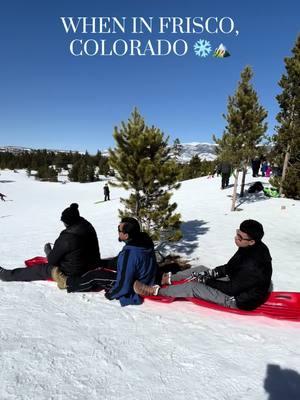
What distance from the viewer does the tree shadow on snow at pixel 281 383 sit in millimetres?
3680

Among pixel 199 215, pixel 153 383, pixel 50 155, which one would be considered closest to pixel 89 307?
pixel 153 383

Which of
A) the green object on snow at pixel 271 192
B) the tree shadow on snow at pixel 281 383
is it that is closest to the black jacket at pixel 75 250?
the tree shadow on snow at pixel 281 383

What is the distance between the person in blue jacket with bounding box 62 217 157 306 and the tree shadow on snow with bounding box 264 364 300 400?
255 centimetres

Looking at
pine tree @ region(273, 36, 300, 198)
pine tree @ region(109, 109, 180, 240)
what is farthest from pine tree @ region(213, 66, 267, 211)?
pine tree @ region(109, 109, 180, 240)

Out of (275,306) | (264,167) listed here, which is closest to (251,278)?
(275,306)

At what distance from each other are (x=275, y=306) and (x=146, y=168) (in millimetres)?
5918

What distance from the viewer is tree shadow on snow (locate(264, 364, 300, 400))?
3680 mm

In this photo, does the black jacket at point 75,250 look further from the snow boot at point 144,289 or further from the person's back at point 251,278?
the person's back at point 251,278

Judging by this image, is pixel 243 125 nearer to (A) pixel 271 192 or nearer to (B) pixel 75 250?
(A) pixel 271 192

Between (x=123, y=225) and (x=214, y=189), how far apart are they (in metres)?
24.9

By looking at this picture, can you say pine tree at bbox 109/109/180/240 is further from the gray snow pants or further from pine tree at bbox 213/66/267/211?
pine tree at bbox 213/66/267/211

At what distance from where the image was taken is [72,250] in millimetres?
6246

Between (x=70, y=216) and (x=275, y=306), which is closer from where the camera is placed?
(x=275, y=306)

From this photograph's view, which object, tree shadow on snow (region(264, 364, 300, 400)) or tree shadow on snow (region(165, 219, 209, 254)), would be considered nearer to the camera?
tree shadow on snow (region(264, 364, 300, 400))
